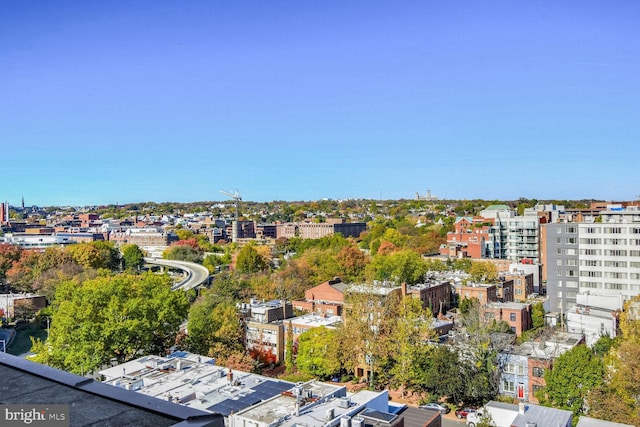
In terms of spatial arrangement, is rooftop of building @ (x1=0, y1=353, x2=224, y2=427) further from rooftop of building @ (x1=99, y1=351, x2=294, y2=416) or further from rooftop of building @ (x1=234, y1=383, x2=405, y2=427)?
rooftop of building @ (x1=99, y1=351, x2=294, y2=416)

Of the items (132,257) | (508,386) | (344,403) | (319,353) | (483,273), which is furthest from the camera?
(132,257)

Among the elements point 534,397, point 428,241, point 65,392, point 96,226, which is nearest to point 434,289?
point 534,397

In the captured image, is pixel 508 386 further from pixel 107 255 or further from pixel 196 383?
pixel 107 255

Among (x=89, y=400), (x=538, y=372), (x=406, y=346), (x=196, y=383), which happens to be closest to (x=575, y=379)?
(x=538, y=372)

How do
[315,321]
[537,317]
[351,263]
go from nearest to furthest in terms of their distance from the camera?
1. [315,321]
2. [537,317]
3. [351,263]

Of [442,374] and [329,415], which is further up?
[329,415]

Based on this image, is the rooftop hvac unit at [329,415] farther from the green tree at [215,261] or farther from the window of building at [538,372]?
the green tree at [215,261]

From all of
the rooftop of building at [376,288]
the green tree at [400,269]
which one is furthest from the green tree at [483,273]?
the rooftop of building at [376,288]
